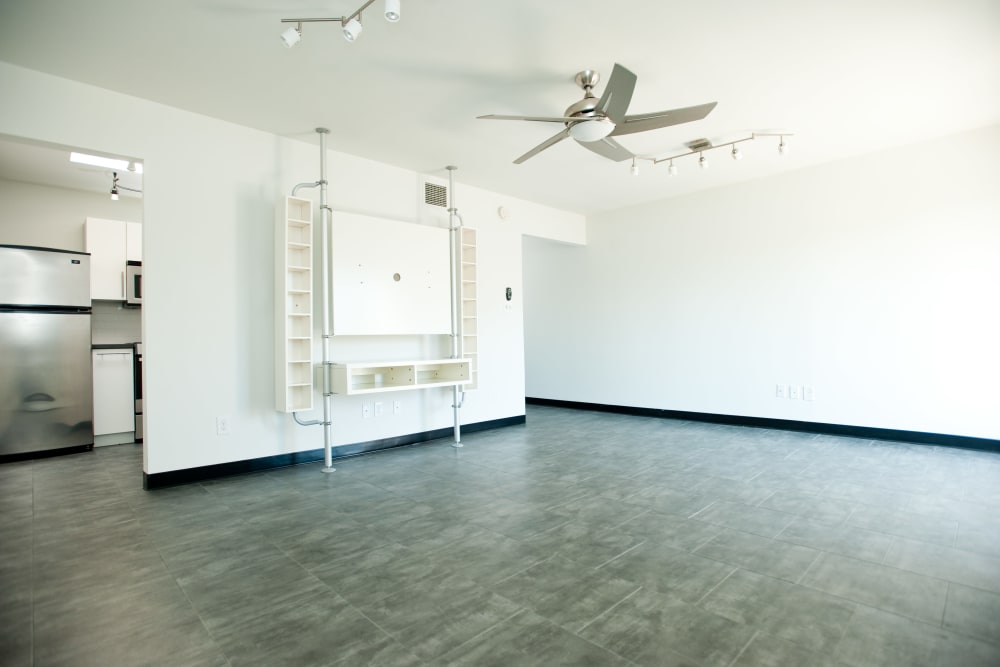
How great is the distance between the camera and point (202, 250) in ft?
12.7

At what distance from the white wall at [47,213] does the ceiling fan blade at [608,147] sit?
5769 millimetres

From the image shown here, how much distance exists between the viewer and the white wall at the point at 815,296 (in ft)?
14.8

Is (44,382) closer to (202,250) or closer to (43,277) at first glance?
(43,277)

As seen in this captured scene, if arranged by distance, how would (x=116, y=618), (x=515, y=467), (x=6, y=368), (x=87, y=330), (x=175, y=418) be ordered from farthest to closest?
(x=87, y=330) < (x=6, y=368) < (x=515, y=467) < (x=175, y=418) < (x=116, y=618)

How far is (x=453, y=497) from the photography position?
340 cm

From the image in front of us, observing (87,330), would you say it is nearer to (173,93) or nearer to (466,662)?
(173,93)

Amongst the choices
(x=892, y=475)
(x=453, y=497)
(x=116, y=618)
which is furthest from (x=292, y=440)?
(x=892, y=475)

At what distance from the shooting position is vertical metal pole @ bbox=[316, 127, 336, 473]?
13.8 feet

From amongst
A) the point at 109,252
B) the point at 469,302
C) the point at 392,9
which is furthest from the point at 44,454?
the point at 392,9

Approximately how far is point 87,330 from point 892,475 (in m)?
7.54

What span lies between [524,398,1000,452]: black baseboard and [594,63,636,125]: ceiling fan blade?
13.8ft

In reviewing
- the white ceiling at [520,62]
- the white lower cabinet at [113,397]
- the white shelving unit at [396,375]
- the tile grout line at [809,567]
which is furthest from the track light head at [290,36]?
the white lower cabinet at [113,397]

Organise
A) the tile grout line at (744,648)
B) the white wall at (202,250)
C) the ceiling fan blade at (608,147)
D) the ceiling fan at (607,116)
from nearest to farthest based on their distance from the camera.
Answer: the tile grout line at (744,648)
the ceiling fan at (607,116)
the white wall at (202,250)
the ceiling fan blade at (608,147)

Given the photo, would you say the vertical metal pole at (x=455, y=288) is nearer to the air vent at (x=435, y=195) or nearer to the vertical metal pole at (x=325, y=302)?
the air vent at (x=435, y=195)
